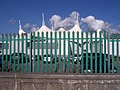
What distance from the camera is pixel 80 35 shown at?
8016 mm

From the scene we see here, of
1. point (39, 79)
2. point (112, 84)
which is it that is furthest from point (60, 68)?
point (112, 84)

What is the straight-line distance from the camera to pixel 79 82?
741 cm

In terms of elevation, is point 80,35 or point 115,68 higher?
point 80,35

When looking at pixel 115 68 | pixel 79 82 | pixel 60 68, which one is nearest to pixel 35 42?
pixel 60 68

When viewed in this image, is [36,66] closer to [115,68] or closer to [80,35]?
[80,35]

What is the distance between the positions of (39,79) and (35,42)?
1.46m

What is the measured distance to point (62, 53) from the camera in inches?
327

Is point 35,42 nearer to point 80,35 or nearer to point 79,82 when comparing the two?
point 80,35

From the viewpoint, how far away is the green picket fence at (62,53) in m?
7.67

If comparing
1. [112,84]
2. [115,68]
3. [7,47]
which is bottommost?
[112,84]

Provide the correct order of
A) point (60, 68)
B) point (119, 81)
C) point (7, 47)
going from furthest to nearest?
point (7, 47), point (60, 68), point (119, 81)

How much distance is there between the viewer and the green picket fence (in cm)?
767


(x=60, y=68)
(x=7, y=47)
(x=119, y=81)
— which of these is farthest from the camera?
(x=7, y=47)

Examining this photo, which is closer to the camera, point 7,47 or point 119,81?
point 119,81
